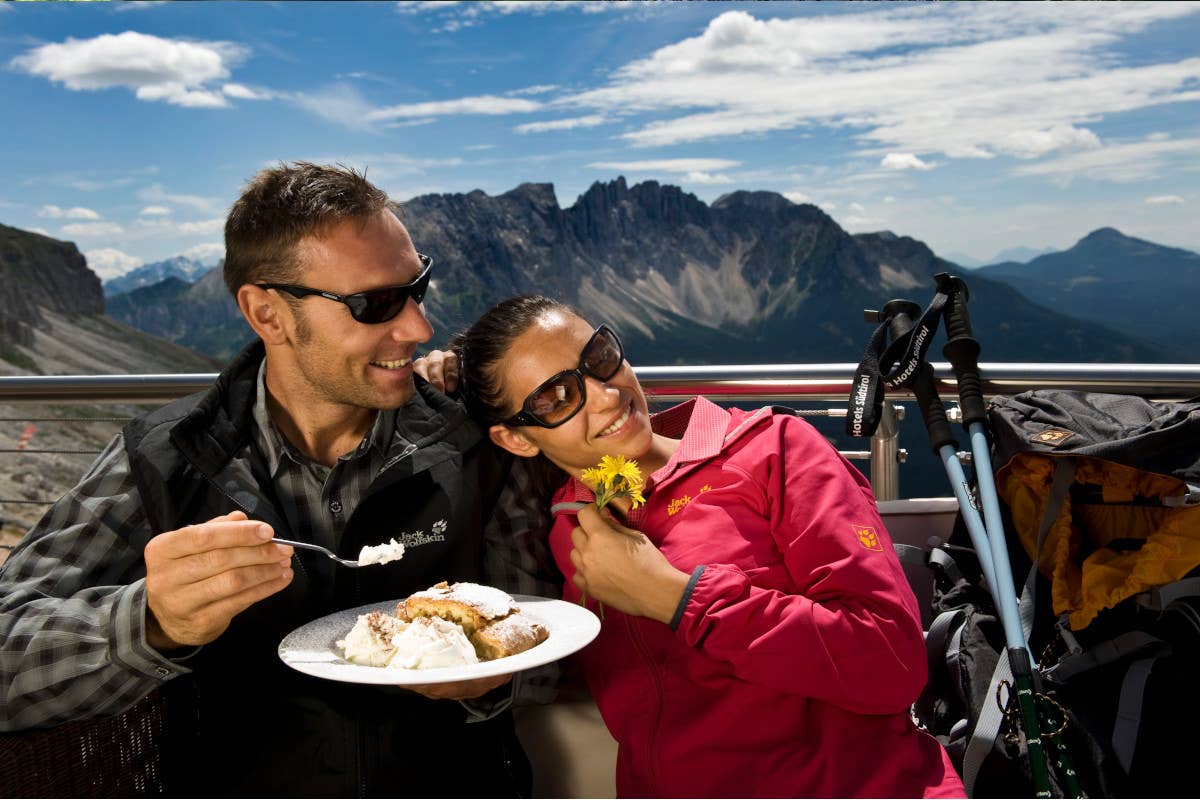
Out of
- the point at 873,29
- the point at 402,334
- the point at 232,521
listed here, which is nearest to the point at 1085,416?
the point at 402,334

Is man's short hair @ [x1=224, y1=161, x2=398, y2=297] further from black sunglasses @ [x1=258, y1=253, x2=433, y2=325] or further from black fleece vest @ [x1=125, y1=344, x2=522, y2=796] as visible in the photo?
black fleece vest @ [x1=125, y1=344, x2=522, y2=796]

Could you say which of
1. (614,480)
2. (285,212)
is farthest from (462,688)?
(285,212)

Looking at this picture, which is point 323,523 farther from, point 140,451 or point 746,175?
point 746,175

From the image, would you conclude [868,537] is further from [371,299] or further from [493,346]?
[371,299]

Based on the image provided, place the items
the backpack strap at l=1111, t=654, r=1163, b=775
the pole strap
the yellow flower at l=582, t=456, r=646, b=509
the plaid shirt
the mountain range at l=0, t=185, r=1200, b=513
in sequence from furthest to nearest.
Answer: the mountain range at l=0, t=185, r=1200, b=513 → the pole strap → the backpack strap at l=1111, t=654, r=1163, b=775 → the yellow flower at l=582, t=456, r=646, b=509 → the plaid shirt

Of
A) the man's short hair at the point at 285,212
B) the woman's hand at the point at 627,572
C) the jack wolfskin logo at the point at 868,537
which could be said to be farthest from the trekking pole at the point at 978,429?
the man's short hair at the point at 285,212

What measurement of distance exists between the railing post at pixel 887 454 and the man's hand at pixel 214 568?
1896 mm

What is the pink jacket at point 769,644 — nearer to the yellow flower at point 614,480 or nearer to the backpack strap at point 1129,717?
the yellow flower at point 614,480

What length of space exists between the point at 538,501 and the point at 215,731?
0.76m

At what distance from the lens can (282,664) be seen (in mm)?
1792

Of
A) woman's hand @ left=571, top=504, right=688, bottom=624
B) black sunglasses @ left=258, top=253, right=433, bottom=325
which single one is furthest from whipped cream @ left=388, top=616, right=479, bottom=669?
black sunglasses @ left=258, top=253, right=433, bottom=325

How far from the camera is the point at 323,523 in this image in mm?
1910

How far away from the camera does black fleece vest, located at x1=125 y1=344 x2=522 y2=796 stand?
68.5 inches

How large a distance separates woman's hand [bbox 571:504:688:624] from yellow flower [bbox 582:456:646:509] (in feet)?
0.14
